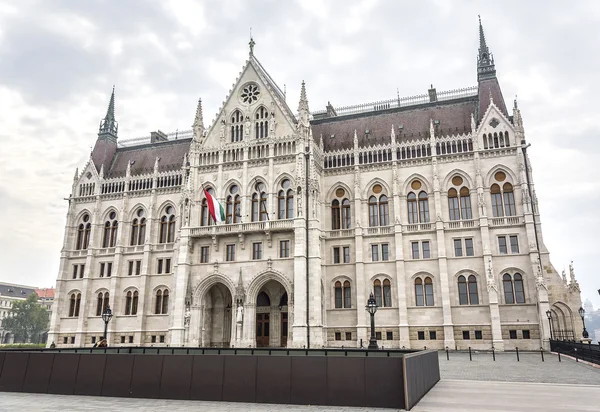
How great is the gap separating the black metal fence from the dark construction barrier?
1454 centimetres

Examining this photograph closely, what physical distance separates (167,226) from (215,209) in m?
12.0

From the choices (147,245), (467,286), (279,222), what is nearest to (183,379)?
(279,222)

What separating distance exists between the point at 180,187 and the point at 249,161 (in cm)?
1093

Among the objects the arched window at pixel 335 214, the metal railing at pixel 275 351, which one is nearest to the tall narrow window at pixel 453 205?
the arched window at pixel 335 214

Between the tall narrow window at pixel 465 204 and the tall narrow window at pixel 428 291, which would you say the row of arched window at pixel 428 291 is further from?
the tall narrow window at pixel 465 204

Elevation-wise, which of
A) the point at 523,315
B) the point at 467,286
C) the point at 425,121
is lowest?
the point at 523,315

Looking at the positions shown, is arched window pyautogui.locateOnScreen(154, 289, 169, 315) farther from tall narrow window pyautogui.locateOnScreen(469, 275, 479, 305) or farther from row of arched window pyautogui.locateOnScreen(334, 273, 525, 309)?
tall narrow window pyautogui.locateOnScreen(469, 275, 479, 305)

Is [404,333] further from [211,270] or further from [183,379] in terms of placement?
[183,379]

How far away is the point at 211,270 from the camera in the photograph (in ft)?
147

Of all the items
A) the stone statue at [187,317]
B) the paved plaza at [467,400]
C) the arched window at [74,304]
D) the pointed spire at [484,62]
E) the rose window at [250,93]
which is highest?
the pointed spire at [484,62]

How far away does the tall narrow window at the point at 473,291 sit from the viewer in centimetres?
4106

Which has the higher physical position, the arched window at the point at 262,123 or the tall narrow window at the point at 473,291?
the arched window at the point at 262,123

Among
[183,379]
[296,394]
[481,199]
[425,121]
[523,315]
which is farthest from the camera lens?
[425,121]

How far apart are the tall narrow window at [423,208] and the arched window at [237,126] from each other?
19.0 metres
